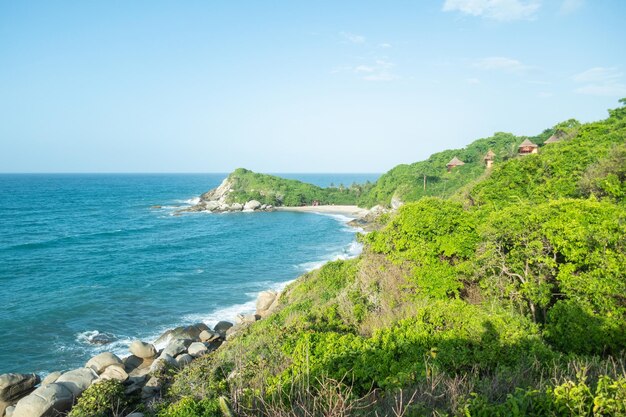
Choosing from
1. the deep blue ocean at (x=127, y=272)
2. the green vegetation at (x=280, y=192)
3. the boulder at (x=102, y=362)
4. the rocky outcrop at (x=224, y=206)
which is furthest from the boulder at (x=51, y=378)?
the green vegetation at (x=280, y=192)

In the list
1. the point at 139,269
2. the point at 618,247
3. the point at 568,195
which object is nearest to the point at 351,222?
the point at 139,269

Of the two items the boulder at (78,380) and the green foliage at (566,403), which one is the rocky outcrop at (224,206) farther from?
the green foliage at (566,403)

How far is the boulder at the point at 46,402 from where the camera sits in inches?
560

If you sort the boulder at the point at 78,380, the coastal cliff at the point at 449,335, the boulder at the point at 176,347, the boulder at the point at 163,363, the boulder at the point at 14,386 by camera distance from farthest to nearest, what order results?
the boulder at the point at 176,347
the boulder at the point at 163,363
the boulder at the point at 14,386
the boulder at the point at 78,380
the coastal cliff at the point at 449,335

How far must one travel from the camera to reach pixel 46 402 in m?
14.5

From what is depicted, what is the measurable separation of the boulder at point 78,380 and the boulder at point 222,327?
27.0ft

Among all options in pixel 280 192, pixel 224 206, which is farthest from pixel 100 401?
pixel 280 192

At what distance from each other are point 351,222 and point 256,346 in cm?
5543

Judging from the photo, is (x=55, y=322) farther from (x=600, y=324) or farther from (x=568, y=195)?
(x=568, y=195)

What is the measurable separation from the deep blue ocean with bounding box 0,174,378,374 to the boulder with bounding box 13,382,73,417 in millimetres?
5907

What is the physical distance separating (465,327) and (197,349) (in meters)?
15.3

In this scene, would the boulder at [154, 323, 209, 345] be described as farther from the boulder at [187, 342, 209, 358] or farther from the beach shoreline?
the beach shoreline

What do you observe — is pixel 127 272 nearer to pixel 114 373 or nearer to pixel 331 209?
pixel 114 373

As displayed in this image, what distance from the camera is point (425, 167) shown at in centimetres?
7719
